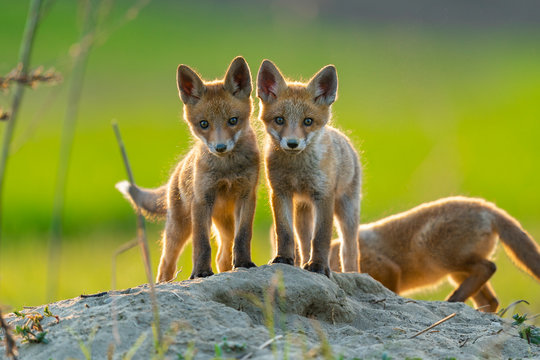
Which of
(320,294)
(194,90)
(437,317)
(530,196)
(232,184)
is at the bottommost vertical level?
(530,196)

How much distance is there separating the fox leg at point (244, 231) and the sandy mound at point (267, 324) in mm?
399

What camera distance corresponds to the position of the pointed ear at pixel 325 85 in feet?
21.8

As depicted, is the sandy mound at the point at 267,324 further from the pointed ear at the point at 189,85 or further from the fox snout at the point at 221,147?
the pointed ear at the point at 189,85

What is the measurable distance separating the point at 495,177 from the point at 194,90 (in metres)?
18.3

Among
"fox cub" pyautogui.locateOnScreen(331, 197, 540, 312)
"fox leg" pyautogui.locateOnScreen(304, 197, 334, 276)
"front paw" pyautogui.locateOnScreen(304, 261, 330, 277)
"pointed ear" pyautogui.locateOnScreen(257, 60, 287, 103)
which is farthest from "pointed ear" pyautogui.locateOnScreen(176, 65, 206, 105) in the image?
"fox cub" pyautogui.locateOnScreen(331, 197, 540, 312)

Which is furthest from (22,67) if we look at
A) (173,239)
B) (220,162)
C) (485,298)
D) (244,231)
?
(485,298)

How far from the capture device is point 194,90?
21.4 feet

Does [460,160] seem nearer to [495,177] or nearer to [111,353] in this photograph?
[495,177]

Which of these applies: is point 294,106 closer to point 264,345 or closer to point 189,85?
point 189,85

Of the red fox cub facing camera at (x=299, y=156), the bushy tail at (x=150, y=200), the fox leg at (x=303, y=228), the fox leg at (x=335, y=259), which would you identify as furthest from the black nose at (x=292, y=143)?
the fox leg at (x=335, y=259)

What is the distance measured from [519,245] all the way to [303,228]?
261cm

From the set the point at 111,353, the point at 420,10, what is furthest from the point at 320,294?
the point at 420,10

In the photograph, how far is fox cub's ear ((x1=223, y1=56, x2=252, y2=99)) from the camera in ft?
21.0

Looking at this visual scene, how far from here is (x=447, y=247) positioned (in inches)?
357
